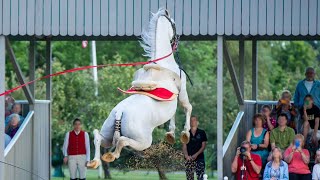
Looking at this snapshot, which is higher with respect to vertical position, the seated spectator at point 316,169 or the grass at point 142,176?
the seated spectator at point 316,169

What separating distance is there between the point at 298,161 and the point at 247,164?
2.57ft

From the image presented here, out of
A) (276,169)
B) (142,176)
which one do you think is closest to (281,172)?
(276,169)

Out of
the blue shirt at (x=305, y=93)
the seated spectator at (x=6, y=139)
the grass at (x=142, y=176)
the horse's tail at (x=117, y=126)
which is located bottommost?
the grass at (x=142, y=176)

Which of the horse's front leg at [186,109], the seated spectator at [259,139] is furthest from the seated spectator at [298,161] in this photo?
the horse's front leg at [186,109]

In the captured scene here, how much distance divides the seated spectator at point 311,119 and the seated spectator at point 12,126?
4.82m

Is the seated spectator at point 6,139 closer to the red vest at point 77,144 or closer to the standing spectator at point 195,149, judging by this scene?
the red vest at point 77,144

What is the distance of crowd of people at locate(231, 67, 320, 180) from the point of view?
69.5ft

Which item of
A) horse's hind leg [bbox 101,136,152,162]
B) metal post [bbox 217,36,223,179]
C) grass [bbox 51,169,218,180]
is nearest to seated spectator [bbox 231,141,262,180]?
metal post [bbox 217,36,223,179]

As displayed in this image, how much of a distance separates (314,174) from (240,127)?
9.45ft

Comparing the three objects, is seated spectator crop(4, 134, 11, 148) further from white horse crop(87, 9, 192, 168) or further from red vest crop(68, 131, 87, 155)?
white horse crop(87, 9, 192, 168)

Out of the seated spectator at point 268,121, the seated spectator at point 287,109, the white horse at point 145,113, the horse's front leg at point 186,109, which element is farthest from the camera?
the seated spectator at point 287,109

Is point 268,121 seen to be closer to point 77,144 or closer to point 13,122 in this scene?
point 77,144

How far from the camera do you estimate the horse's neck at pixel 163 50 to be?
17.3 m

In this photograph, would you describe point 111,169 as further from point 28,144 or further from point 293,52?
point 293,52
